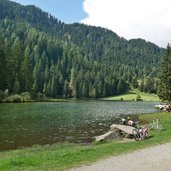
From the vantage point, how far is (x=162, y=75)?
108 metres

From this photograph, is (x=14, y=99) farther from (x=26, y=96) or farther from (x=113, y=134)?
(x=113, y=134)

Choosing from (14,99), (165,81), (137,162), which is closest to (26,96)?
(14,99)

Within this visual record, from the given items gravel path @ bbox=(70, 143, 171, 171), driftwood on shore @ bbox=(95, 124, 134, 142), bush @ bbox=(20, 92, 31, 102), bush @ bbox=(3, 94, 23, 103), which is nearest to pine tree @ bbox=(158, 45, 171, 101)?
bush @ bbox=(3, 94, 23, 103)

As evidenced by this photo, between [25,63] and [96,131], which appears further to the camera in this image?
[25,63]

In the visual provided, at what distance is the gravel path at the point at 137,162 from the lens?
22062 mm

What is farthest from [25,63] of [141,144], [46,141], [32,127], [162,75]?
[141,144]

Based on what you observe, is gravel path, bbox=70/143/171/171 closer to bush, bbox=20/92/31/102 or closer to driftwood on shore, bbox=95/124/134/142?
driftwood on shore, bbox=95/124/134/142

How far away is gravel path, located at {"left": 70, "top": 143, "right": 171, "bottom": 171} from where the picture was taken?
72.4 ft

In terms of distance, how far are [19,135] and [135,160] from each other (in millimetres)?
28008

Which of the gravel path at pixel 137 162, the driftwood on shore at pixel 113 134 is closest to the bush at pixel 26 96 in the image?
the driftwood on shore at pixel 113 134

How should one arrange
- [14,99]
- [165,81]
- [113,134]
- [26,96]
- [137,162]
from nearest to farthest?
1. [137,162]
2. [113,134]
3. [165,81]
4. [14,99]
5. [26,96]

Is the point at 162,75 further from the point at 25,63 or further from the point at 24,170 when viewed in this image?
the point at 24,170

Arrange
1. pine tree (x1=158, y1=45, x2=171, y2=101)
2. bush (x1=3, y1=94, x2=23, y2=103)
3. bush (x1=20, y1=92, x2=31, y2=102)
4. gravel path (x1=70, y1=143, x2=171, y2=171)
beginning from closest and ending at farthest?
gravel path (x1=70, y1=143, x2=171, y2=171) → pine tree (x1=158, y1=45, x2=171, y2=101) → bush (x1=3, y1=94, x2=23, y2=103) → bush (x1=20, y1=92, x2=31, y2=102)

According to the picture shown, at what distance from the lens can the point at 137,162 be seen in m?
24.0
